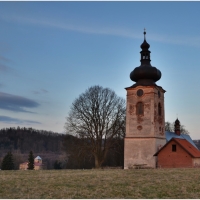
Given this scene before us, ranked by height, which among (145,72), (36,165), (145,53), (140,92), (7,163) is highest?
(145,53)

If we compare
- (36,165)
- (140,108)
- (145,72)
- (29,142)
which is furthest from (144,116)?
(29,142)

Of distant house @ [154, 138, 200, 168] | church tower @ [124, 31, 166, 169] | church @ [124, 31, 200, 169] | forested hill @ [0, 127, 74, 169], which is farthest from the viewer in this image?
forested hill @ [0, 127, 74, 169]

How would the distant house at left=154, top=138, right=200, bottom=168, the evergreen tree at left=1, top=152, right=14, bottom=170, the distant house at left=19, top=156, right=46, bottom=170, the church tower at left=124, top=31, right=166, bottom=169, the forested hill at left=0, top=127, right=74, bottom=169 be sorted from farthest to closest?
the forested hill at left=0, top=127, right=74, bottom=169, the distant house at left=19, top=156, right=46, bottom=170, the evergreen tree at left=1, top=152, right=14, bottom=170, the church tower at left=124, top=31, right=166, bottom=169, the distant house at left=154, top=138, right=200, bottom=168

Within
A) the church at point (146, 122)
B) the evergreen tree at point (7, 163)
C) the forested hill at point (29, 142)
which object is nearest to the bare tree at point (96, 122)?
the church at point (146, 122)

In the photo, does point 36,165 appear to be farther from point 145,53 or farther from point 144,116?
point 145,53

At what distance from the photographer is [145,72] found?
36594mm

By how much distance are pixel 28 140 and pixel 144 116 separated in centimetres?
10209

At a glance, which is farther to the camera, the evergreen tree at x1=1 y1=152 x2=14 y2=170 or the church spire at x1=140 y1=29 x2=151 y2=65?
the evergreen tree at x1=1 y1=152 x2=14 y2=170

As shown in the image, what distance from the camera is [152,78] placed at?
37188 mm

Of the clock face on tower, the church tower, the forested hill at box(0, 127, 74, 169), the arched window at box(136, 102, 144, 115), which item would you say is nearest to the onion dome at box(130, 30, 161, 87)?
the church tower

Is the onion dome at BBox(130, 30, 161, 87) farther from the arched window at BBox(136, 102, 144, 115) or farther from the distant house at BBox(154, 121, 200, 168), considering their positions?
the distant house at BBox(154, 121, 200, 168)

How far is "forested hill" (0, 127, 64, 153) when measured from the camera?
123500 millimetres

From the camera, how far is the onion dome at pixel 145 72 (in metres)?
36.6

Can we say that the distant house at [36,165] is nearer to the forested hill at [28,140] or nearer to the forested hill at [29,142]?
the forested hill at [29,142]
